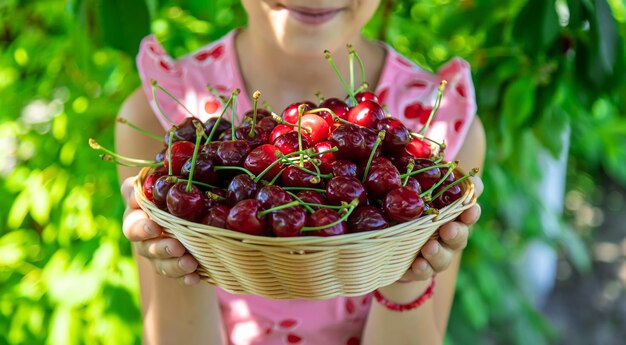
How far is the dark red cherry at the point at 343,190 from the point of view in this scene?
745 millimetres

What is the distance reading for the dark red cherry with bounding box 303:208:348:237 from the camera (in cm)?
72

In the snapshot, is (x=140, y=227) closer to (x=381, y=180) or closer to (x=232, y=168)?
(x=232, y=168)

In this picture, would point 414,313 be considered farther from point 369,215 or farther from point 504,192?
point 504,192

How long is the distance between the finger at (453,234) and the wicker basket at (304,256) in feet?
0.04

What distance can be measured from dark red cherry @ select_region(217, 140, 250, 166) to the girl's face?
0.73ft

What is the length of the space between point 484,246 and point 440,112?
623 millimetres

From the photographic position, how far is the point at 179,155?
83 centimetres

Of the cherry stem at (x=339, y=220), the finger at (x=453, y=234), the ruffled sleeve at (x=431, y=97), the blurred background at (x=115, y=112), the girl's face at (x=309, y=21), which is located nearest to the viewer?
the cherry stem at (x=339, y=220)

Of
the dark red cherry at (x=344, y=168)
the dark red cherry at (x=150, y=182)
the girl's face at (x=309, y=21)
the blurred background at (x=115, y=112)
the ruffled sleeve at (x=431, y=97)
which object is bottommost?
the blurred background at (x=115, y=112)

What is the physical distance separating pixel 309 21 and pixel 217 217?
0.34m

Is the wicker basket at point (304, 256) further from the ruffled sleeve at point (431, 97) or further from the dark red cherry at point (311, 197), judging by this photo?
the ruffled sleeve at point (431, 97)

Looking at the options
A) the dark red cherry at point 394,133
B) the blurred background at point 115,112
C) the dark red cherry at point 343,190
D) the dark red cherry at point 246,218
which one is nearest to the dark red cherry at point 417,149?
the dark red cherry at point 394,133

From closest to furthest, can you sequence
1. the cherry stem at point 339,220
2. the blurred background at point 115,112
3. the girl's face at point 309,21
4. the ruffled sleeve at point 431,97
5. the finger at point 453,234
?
A: the cherry stem at point 339,220
the finger at point 453,234
the girl's face at point 309,21
the ruffled sleeve at point 431,97
the blurred background at point 115,112

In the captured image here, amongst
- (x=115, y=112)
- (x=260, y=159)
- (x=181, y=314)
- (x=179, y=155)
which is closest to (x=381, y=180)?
(x=260, y=159)
